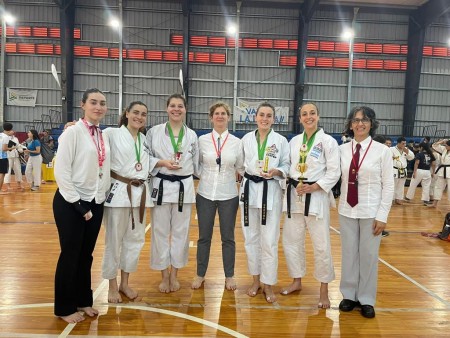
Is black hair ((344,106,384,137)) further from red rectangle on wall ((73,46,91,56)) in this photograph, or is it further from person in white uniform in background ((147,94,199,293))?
red rectangle on wall ((73,46,91,56))

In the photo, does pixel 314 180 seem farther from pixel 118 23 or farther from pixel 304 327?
pixel 118 23

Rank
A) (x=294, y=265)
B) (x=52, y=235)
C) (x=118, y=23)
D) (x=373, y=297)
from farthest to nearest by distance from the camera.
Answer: (x=118, y=23) → (x=52, y=235) → (x=294, y=265) → (x=373, y=297)

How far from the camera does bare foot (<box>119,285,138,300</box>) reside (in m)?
3.36

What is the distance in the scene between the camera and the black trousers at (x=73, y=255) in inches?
106

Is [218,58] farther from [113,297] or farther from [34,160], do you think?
[113,297]

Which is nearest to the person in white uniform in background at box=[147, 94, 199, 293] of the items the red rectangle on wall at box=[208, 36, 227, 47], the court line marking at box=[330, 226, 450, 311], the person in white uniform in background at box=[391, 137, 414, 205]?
the court line marking at box=[330, 226, 450, 311]

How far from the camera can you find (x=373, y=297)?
316cm

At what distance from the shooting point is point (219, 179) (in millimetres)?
3455

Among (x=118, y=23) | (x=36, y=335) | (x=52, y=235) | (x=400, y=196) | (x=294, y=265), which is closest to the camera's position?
(x=36, y=335)

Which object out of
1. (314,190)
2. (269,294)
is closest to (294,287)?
(269,294)

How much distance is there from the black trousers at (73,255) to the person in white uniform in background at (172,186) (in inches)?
25.1

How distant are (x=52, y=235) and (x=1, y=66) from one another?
42.4 feet

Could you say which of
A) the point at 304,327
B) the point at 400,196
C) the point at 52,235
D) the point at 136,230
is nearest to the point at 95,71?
the point at 52,235

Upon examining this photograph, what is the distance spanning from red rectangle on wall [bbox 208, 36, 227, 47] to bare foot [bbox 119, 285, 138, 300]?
→ 13830 mm
